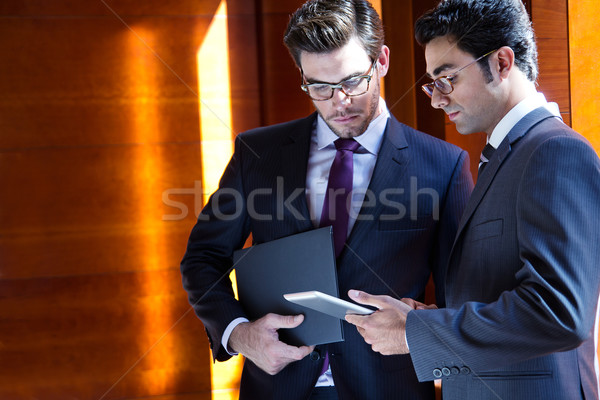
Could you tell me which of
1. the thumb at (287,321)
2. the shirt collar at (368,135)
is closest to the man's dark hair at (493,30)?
the shirt collar at (368,135)

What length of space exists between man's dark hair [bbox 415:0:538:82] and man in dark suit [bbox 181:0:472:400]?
0.40 meters

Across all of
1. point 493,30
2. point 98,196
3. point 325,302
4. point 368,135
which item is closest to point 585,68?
point 493,30

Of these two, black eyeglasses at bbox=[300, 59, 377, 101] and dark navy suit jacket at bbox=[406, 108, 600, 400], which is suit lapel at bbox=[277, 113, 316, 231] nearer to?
black eyeglasses at bbox=[300, 59, 377, 101]

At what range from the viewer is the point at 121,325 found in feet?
12.1

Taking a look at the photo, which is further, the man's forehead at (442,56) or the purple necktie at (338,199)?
the purple necktie at (338,199)

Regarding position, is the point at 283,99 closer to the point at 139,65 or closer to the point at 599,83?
the point at 139,65

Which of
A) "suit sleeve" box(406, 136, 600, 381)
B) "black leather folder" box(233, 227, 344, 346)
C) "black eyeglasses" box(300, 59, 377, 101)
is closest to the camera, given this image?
Answer: "suit sleeve" box(406, 136, 600, 381)

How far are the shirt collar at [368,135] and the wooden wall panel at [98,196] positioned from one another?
2.03m

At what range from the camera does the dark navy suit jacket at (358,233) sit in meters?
1.62

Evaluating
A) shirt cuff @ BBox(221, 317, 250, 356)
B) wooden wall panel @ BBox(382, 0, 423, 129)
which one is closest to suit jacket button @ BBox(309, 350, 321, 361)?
shirt cuff @ BBox(221, 317, 250, 356)

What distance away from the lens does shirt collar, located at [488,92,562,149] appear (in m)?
1.30

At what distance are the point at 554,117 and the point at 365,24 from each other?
28.5 inches

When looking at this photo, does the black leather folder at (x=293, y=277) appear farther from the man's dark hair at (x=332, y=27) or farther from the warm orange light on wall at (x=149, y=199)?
the warm orange light on wall at (x=149, y=199)

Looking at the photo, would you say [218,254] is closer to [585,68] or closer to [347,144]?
[347,144]
